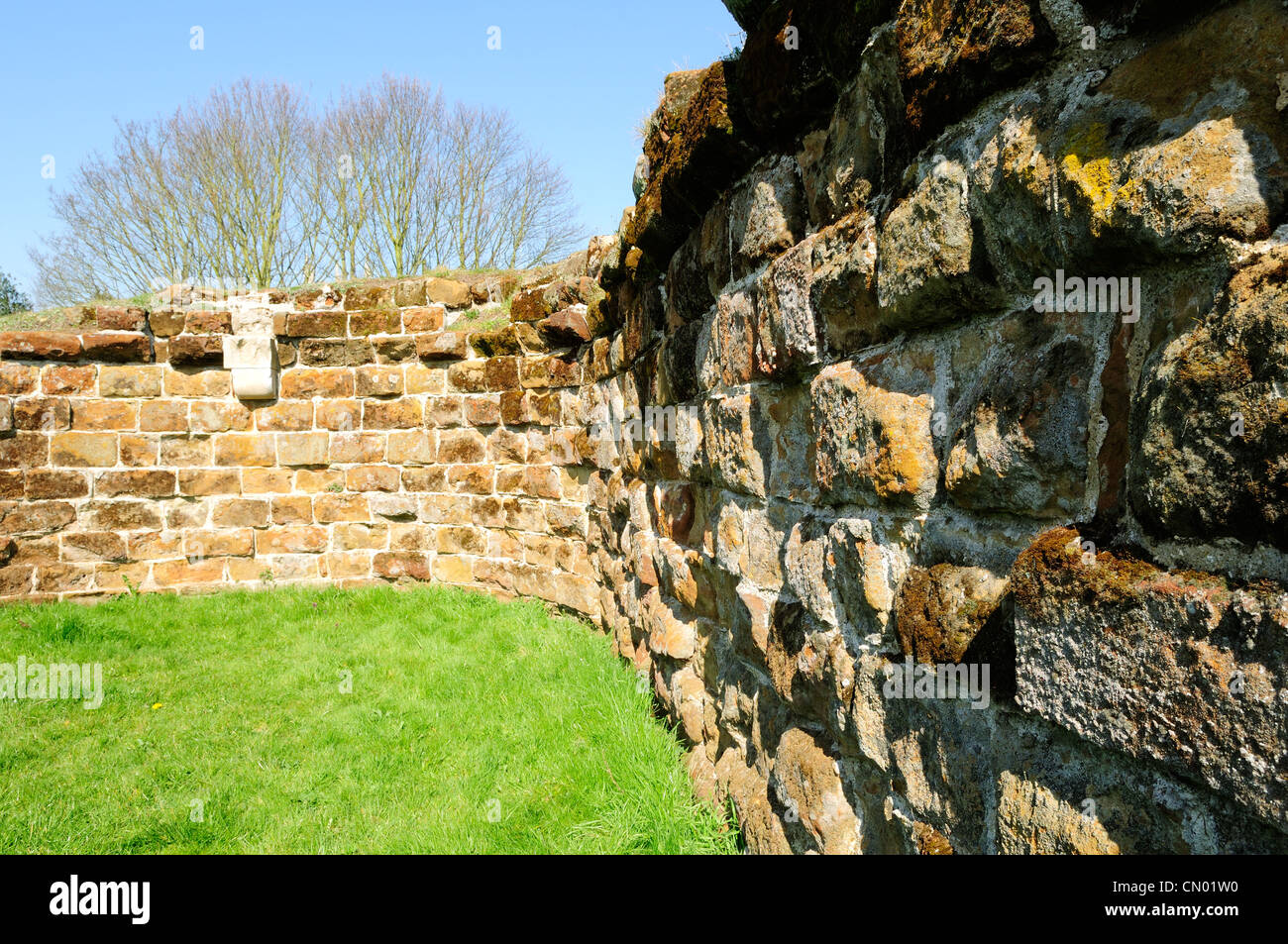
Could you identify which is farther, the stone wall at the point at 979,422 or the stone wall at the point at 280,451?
the stone wall at the point at 280,451

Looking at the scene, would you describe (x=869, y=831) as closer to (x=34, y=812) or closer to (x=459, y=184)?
(x=34, y=812)

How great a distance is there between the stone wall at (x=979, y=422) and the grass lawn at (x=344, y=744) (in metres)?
0.38

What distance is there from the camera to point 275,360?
6.79 m

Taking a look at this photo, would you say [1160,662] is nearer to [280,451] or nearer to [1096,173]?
[1096,173]

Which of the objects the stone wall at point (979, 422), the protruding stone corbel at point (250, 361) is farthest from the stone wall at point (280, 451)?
the stone wall at point (979, 422)

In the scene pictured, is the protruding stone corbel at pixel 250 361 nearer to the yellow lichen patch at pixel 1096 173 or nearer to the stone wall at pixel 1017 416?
the stone wall at pixel 1017 416

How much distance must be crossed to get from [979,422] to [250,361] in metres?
6.78

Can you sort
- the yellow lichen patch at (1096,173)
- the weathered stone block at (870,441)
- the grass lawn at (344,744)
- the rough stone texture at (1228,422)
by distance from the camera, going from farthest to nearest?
the grass lawn at (344,744)
the weathered stone block at (870,441)
the yellow lichen patch at (1096,173)
the rough stone texture at (1228,422)

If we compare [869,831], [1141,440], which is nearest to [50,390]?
[869,831]

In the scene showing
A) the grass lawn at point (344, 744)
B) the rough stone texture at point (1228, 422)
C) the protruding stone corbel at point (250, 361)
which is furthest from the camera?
the protruding stone corbel at point (250, 361)

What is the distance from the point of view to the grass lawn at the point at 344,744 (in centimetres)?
277

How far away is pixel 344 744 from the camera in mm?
3762

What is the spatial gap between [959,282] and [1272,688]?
0.66 metres

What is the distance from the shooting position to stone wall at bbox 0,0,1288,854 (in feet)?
2.62
